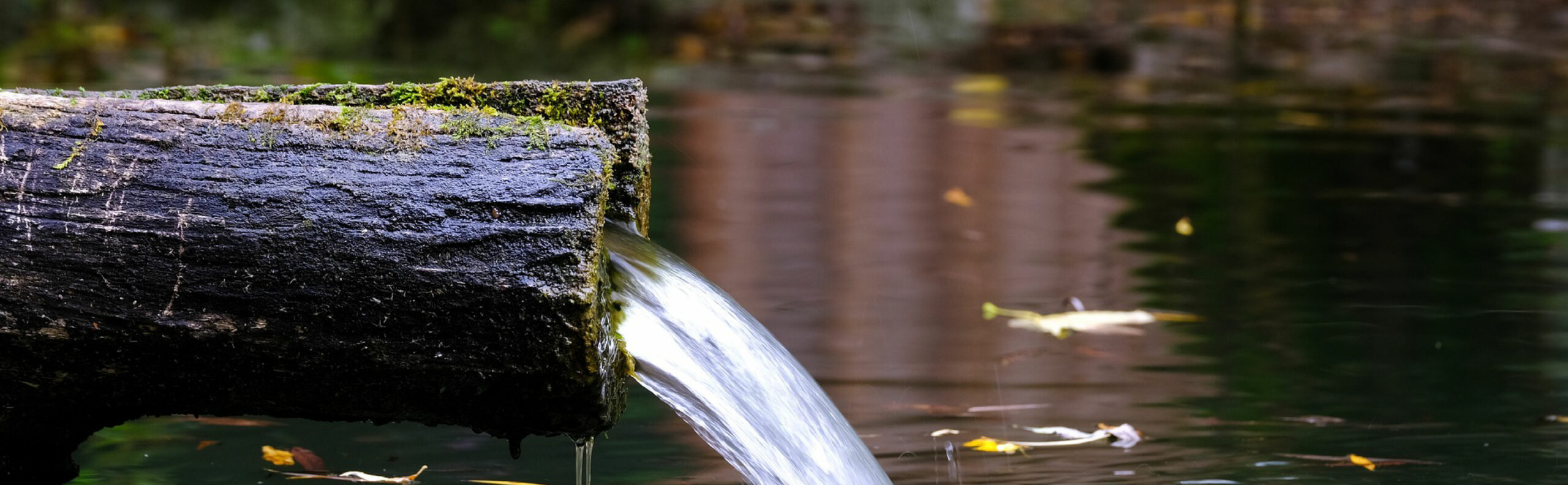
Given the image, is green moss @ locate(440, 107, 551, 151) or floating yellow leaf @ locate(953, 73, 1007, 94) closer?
green moss @ locate(440, 107, 551, 151)

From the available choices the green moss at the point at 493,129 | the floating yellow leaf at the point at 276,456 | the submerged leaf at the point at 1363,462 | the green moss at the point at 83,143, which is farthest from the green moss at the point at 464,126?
the submerged leaf at the point at 1363,462

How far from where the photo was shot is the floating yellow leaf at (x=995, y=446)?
2502 millimetres

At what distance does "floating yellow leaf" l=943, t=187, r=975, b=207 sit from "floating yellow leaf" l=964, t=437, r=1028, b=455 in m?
2.96

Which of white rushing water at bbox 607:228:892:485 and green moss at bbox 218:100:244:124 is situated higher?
green moss at bbox 218:100:244:124

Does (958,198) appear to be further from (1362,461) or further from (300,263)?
(300,263)

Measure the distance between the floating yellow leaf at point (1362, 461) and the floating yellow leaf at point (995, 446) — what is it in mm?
528

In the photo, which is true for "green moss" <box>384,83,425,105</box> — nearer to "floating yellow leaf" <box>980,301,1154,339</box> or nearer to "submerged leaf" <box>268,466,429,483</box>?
"submerged leaf" <box>268,466,429,483</box>

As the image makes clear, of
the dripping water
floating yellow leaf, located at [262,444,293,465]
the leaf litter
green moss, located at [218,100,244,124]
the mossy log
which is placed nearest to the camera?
the mossy log

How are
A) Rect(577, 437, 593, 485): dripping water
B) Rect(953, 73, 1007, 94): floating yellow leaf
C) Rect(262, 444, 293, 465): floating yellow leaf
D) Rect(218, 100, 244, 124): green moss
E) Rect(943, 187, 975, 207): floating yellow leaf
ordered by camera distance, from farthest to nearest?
1. Rect(953, 73, 1007, 94): floating yellow leaf
2. Rect(943, 187, 975, 207): floating yellow leaf
3. Rect(262, 444, 293, 465): floating yellow leaf
4. Rect(577, 437, 593, 485): dripping water
5. Rect(218, 100, 244, 124): green moss

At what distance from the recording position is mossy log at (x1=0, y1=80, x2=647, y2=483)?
5.17 feet

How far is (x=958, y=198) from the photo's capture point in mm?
5594

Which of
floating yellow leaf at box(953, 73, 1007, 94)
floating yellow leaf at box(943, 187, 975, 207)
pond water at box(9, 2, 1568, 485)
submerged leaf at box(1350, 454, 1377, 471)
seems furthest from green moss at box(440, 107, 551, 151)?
floating yellow leaf at box(953, 73, 1007, 94)

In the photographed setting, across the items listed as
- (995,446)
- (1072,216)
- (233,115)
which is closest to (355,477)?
(233,115)

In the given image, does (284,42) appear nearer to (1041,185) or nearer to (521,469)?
(1041,185)
